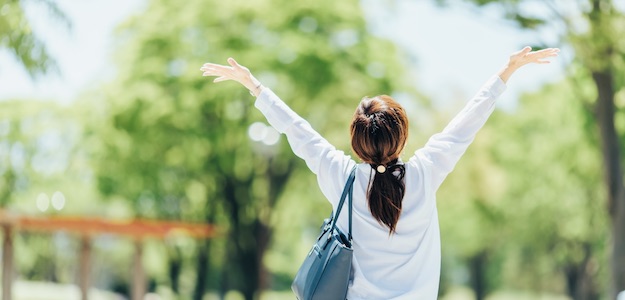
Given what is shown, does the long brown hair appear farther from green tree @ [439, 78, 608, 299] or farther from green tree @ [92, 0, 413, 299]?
green tree @ [439, 78, 608, 299]

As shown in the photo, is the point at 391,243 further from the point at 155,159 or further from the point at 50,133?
the point at 50,133

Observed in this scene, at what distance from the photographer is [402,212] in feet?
8.47

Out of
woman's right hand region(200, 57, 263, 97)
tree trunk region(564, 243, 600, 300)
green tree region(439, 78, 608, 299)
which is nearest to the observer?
woman's right hand region(200, 57, 263, 97)

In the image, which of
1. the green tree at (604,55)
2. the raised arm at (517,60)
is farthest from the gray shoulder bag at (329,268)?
the green tree at (604,55)

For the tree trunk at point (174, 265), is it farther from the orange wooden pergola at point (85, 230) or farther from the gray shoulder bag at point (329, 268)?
the gray shoulder bag at point (329, 268)

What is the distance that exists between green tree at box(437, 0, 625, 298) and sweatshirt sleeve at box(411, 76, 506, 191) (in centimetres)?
1085

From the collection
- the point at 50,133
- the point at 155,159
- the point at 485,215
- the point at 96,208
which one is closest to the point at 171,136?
the point at 155,159

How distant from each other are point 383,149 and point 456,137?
25cm

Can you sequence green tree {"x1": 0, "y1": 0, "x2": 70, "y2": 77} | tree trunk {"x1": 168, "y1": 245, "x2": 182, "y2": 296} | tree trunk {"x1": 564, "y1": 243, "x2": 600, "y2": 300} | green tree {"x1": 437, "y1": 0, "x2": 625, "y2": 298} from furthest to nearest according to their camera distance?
1. tree trunk {"x1": 564, "y1": 243, "x2": 600, "y2": 300}
2. tree trunk {"x1": 168, "y1": 245, "x2": 182, "y2": 296}
3. green tree {"x1": 437, "y1": 0, "x2": 625, "y2": 298}
4. green tree {"x1": 0, "y1": 0, "x2": 70, "y2": 77}

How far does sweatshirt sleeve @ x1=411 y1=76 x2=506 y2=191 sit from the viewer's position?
2650mm

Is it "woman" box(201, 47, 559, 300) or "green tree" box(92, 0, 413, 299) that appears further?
"green tree" box(92, 0, 413, 299)

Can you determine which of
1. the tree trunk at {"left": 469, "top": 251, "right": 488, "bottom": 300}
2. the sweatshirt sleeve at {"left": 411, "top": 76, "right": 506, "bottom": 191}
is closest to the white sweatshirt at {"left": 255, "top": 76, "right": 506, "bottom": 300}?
the sweatshirt sleeve at {"left": 411, "top": 76, "right": 506, "bottom": 191}

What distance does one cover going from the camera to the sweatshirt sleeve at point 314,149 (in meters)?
2.63

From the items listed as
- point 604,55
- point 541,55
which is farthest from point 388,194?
point 604,55
